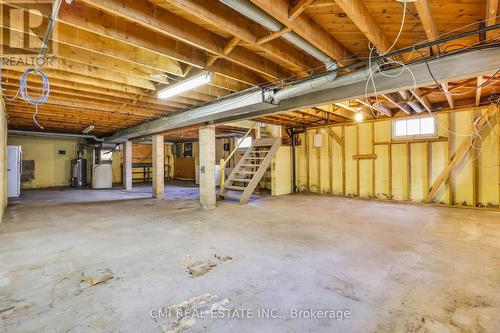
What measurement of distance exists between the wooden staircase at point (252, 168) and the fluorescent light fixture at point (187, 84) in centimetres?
324

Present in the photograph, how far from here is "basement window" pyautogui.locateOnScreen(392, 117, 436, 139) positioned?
594 cm

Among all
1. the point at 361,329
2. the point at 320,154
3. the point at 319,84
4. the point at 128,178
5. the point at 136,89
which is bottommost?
the point at 361,329

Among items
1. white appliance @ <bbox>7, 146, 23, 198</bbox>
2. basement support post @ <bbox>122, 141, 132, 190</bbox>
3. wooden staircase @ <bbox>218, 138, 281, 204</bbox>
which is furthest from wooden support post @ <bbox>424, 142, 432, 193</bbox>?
white appliance @ <bbox>7, 146, 23, 198</bbox>

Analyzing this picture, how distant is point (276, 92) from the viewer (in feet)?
11.4

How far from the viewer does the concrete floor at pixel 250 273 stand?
66.1 inches

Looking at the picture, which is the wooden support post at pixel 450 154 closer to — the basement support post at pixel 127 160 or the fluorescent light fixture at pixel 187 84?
the fluorescent light fixture at pixel 187 84

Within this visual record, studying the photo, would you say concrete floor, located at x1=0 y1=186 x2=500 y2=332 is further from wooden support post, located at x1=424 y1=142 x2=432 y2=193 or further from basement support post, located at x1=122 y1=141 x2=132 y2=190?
basement support post, located at x1=122 y1=141 x2=132 y2=190

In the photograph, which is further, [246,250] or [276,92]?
[276,92]

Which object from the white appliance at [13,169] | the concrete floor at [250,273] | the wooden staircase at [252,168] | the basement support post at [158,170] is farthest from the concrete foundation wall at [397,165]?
the white appliance at [13,169]

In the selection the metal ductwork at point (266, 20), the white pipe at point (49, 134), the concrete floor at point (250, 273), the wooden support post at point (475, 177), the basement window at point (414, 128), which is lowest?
the concrete floor at point (250, 273)

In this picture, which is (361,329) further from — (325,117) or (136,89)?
(325,117)

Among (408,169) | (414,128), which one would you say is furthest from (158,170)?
(414,128)

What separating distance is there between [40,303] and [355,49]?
389 centimetres

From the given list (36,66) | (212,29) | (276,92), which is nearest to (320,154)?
(276,92)
